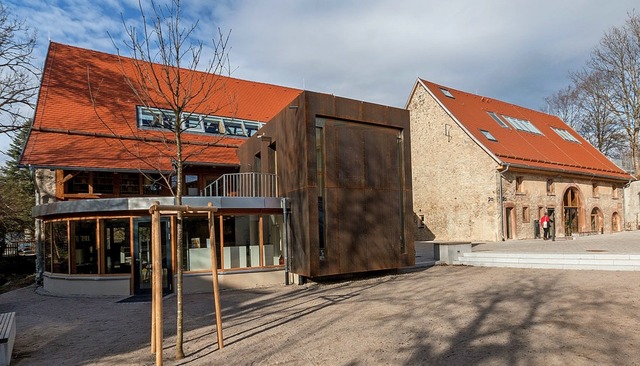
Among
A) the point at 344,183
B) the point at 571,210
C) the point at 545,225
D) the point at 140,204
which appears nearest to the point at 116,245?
the point at 140,204

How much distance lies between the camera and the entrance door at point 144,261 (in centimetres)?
1111

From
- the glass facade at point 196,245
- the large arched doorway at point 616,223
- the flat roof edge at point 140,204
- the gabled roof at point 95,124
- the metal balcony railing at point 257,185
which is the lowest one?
the large arched doorway at point 616,223

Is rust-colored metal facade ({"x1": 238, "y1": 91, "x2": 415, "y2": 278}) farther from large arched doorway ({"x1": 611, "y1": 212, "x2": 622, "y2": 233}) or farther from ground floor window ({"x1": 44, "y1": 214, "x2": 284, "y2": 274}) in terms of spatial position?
large arched doorway ({"x1": 611, "y1": 212, "x2": 622, "y2": 233})

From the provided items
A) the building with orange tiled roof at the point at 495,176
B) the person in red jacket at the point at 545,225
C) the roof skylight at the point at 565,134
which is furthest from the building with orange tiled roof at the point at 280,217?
the roof skylight at the point at 565,134

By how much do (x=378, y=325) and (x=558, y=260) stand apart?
817 centimetres

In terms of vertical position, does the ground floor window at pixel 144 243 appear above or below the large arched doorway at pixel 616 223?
above

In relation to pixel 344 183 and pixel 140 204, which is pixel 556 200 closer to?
pixel 344 183

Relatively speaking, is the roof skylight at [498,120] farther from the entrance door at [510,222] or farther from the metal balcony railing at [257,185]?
the metal balcony railing at [257,185]

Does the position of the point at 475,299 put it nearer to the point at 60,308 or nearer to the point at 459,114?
the point at 60,308

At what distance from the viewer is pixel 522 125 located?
2789 cm

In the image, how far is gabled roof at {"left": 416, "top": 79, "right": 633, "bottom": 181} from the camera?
22938 mm

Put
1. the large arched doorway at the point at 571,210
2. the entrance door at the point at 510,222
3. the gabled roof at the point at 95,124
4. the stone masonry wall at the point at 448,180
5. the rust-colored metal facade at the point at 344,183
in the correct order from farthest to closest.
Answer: the large arched doorway at the point at 571,210
the stone masonry wall at the point at 448,180
the entrance door at the point at 510,222
the gabled roof at the point at 95,124
the rust-colored metal facade at the point at 344,183

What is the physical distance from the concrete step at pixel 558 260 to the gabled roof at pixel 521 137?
9.02m

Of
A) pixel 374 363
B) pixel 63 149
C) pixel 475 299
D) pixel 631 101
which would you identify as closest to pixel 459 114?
pixel 631 101
